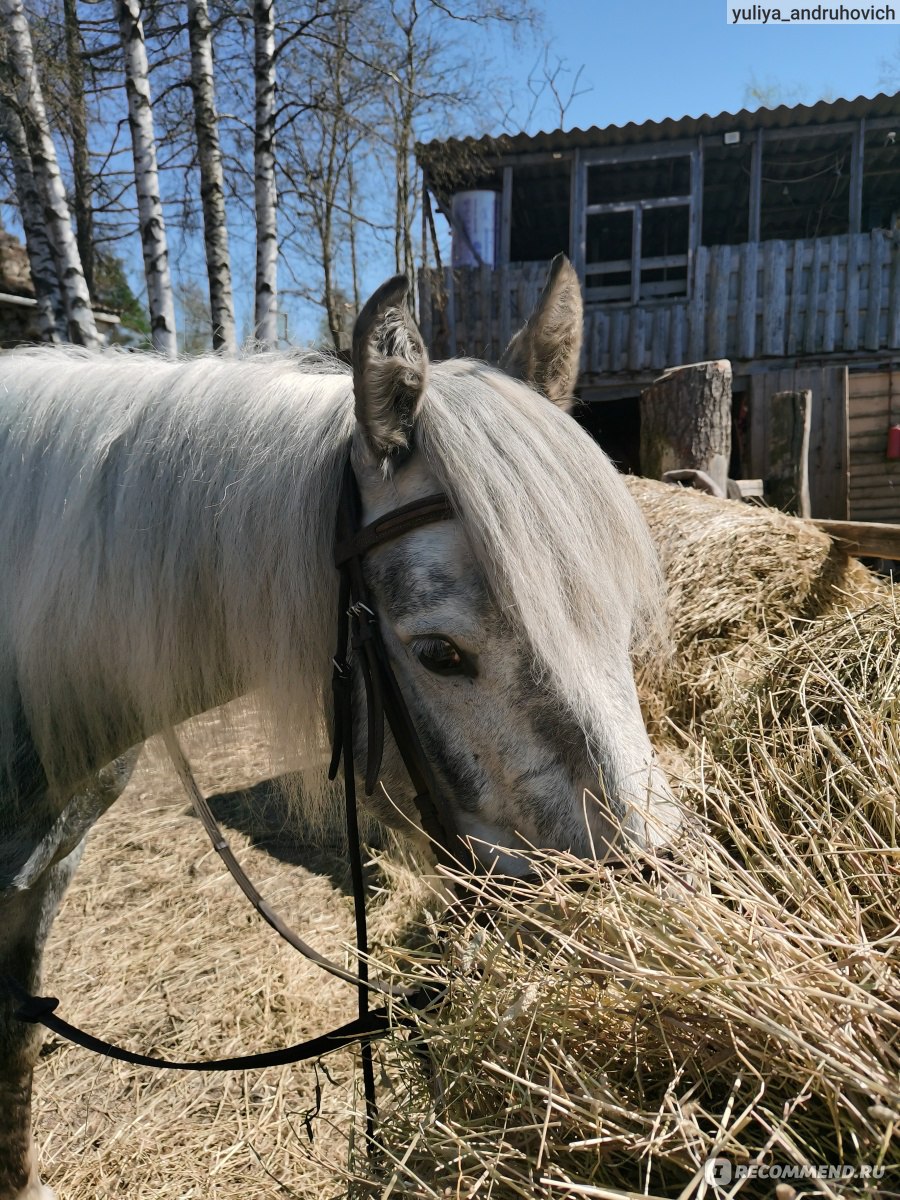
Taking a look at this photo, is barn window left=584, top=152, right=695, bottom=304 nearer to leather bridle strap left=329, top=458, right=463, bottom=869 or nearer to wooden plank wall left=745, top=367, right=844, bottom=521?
wooden plank wall left=745, top=367, right=844, bottom=521

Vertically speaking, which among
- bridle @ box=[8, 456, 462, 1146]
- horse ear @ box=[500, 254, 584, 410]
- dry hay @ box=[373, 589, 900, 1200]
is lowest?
dry hay @ box=[373, 589, 900, 1200]

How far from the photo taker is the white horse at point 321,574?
1.15 meters

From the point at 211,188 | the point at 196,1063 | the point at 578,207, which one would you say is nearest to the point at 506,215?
the point at 578,207

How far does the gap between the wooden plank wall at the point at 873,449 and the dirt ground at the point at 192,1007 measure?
7.23 meters

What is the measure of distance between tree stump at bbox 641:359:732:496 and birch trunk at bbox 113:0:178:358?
4559 mm

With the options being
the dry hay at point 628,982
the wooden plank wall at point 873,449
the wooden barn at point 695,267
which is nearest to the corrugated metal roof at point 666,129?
the wooden barn at point 695,267

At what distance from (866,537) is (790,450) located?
2718 mm

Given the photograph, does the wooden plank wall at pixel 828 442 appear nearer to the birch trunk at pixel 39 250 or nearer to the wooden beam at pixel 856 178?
the wooden beam at pixel 856 178

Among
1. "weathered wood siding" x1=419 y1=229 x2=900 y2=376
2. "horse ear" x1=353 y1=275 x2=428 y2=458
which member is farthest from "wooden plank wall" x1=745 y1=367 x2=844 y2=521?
"horse ear" x1=353 y1=275 x2=428 y2=458

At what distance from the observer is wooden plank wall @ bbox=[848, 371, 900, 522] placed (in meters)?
7.75

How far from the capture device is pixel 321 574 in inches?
52.2

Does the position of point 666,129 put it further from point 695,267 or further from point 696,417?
point 696,417

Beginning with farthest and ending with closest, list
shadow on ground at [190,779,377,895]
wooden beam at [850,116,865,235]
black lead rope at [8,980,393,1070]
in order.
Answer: wooden beam at [850,116,865,235] → shadow on ground at [190,779,377,895] → black lead rope at [8,980,393,1070]

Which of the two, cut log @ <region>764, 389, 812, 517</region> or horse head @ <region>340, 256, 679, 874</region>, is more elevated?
cut log @ <region>764, 389, 812, 517</region>
